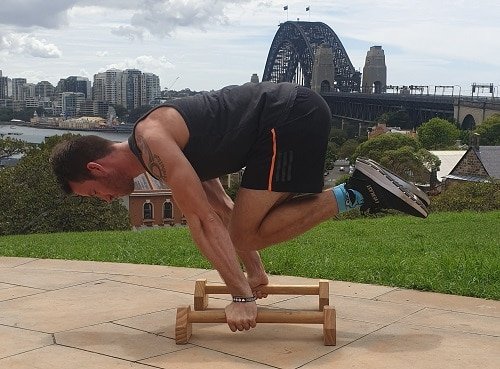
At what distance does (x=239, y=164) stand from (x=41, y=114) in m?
157

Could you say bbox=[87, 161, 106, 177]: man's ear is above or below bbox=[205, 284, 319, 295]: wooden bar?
above

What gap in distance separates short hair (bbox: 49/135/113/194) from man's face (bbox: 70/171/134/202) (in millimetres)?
34

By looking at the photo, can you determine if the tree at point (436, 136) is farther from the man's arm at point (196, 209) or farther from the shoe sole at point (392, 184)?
the man's arm at point (196, 209)

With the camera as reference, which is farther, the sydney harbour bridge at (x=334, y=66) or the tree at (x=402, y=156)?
the sydney harbour bridge at (x=334, y=66)

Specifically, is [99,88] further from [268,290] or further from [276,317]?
[276,317]

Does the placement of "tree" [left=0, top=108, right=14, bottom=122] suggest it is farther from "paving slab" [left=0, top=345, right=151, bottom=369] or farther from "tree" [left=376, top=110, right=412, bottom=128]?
"paving slab" [left=0, top=345, right=151, bottom=369]

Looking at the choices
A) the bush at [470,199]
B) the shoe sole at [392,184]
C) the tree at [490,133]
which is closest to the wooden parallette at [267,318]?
the shoe sole at [392,184]

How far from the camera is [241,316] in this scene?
10.8ft

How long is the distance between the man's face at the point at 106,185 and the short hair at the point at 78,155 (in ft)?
0.11

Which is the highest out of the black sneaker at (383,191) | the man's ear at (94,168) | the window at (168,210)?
the man's ear at (94,168)

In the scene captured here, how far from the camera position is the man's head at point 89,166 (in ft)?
11.3

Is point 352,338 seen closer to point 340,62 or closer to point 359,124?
point 359,124

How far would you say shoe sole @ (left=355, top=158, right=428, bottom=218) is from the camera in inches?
139

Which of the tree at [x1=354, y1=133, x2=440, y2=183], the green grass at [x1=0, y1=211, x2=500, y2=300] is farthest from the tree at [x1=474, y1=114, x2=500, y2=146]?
the green grass at [x1=0, y1=211, x2=500, y2=300]
